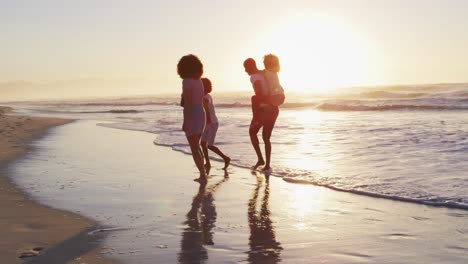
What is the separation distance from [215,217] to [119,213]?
39.8 inches

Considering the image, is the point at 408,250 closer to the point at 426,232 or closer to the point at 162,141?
the point at 426,232

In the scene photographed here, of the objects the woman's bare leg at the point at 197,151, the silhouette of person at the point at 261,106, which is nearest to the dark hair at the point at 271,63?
the silhouette of person at the point at 261,106

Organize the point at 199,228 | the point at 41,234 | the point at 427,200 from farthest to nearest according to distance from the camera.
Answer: the point at 427,200 → the point at 199,228 → the point at 41,234

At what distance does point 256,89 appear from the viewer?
8.84 m

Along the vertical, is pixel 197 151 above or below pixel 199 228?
above

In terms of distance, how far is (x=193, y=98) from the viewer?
23.9ft

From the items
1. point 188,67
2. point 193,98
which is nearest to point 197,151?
point 193,98

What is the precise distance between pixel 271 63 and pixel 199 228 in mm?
4770

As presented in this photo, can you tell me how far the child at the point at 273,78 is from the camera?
29.1ft

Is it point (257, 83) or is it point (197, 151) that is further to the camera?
Answer: point (257, 83)

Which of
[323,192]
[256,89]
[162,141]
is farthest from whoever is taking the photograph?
[162,141]

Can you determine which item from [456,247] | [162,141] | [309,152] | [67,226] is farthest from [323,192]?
[162,141]

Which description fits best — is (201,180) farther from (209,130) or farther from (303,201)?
(303,201)

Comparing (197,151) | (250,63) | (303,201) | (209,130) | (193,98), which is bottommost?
(303,201)
